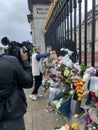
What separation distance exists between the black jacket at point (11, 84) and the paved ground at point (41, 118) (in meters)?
1.75

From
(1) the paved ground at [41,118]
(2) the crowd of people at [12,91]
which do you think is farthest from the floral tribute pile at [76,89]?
(1) the paved ground at [41,118]

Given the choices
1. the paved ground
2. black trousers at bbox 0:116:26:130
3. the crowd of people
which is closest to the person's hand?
the crowd of people

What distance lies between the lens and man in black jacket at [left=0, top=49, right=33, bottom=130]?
205 centimetres

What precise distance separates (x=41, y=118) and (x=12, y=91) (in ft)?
7.55

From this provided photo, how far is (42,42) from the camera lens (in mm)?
11977

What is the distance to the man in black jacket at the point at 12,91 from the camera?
205 cm

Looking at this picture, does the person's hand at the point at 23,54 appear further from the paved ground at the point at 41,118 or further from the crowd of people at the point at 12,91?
the paved ground at the point at 41,118

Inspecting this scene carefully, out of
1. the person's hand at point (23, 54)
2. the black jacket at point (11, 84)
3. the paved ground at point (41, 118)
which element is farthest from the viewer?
the paved ground at point (41, 118)

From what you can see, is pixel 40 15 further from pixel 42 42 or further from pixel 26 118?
pixel 26 118

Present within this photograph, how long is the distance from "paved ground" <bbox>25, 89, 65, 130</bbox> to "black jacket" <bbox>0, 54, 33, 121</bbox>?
175 cm

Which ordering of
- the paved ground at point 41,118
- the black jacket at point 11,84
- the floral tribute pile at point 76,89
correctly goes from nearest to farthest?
1. the black jacket at point 11,84
2. the floral tribute pile at point 76,89
3. the paved ground at point 41,118

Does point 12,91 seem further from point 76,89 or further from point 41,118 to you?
point 41,118

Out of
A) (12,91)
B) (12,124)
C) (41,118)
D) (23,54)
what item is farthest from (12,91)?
(41,118)

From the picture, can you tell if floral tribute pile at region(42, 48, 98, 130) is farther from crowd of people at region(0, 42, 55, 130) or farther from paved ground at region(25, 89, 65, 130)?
paved ground at region(25, 89, 65, 130)
